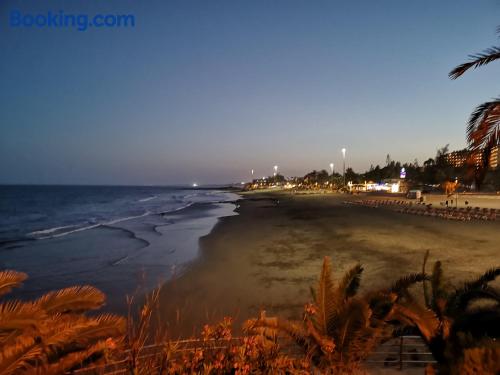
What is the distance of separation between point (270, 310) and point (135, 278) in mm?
7020

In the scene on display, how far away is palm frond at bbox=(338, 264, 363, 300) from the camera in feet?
16.9

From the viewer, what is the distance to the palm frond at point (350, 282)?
5155 millimetres

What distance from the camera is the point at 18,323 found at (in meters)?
3.25

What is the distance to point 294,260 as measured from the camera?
46.3ft

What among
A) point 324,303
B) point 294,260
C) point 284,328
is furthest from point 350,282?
point 294,260

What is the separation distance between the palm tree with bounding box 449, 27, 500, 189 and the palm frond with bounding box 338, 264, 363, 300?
3.12 m

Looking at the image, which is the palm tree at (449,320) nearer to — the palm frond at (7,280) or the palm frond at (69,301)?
the palm frond at (69,301)

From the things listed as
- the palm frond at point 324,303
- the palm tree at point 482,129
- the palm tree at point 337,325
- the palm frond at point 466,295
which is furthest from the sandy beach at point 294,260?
the palm tree at point 482,129

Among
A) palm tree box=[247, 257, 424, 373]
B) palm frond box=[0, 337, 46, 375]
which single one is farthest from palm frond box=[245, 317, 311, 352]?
palm frond box=[0, 337, 46, 375]

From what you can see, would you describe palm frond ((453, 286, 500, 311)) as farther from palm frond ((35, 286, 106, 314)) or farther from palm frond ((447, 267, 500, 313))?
palm frond ((35, 286, 106, 314))

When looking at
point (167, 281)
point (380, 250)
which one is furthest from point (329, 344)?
point (380, 250)

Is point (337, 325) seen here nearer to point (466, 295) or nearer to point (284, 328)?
point (284, 328)

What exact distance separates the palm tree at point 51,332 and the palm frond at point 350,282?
10.9 ft

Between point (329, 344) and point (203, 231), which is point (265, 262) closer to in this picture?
point (329, 344)
